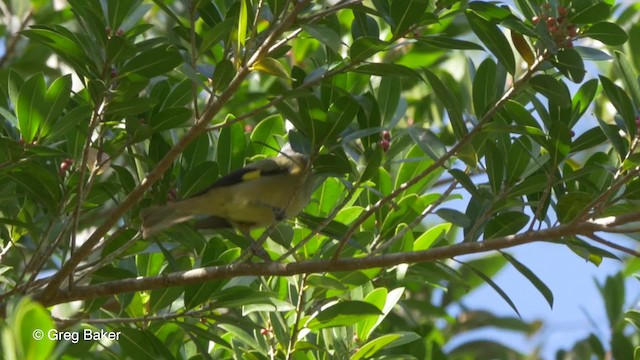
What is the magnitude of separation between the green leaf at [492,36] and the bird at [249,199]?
3.25 feet

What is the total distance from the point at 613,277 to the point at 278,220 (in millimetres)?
2124

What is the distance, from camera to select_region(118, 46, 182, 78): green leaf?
149 inches

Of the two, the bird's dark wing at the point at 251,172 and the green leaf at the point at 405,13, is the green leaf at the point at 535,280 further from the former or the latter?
the bird's dark wing at the point at 251,172

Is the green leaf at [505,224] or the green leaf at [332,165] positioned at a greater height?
the green leaf at [332,165]

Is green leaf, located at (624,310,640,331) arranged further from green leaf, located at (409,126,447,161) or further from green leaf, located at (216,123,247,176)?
green leaf, located at (216,123,247,176)

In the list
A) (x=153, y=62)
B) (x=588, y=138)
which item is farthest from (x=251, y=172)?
(x=588, y=138)

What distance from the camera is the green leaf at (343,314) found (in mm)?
3955

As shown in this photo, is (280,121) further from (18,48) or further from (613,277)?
(18,48)

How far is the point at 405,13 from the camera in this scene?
3643 mm

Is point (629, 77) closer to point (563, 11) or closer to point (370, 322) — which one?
point (563, 11)

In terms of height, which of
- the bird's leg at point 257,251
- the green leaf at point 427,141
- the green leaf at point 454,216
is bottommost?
the green leaf at point 454,216

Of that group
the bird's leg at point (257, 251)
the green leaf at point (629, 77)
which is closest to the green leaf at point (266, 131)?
the bird's leg at point (257, 251)

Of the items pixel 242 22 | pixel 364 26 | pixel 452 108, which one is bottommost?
pixel 452 108

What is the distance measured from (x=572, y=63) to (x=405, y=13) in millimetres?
643
